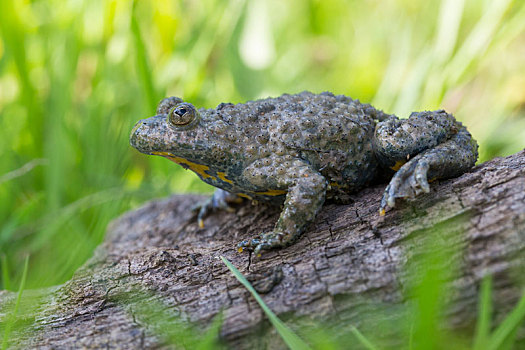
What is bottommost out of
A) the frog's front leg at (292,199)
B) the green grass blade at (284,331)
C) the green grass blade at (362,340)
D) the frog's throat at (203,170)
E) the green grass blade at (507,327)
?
the green grass blade at (507,327)

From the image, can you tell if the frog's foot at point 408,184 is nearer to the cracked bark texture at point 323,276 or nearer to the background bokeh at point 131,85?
the cracked bark texture at point 323,276

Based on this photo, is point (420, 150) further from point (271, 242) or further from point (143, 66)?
point (143, 66)

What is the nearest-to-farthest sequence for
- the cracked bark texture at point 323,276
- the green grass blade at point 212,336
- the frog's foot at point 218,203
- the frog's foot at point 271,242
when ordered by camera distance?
1. the green grass blade at point 212,336
2. the cracked bark texture at point 323,276
3. the frog's foot at point 271,242
4. the frog's foot at point 218,203

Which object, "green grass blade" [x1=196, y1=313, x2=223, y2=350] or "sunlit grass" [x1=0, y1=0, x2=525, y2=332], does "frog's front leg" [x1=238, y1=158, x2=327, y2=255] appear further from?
"sunlit grass" [x1=0, y1=0, x2=525, y2=332]

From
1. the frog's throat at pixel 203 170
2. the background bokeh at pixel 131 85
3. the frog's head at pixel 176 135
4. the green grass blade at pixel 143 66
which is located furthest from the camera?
the background bokeh at pixel 131 85

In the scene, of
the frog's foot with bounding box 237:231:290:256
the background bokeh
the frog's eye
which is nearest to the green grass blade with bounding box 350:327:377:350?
the frog's foot with bounding box 237:231:290:256

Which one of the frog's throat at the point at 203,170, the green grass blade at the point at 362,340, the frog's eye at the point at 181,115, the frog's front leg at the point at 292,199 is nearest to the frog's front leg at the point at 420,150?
the frog's front leg at the point at 292,199

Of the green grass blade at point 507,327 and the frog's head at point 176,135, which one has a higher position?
the frog's head at point 176,135
